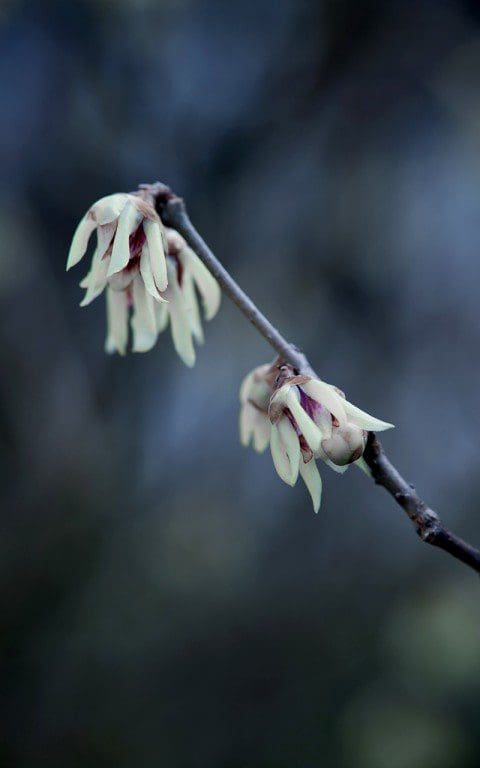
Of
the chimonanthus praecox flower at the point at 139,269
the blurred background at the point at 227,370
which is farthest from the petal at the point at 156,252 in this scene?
the blurred background at the point at 227,370

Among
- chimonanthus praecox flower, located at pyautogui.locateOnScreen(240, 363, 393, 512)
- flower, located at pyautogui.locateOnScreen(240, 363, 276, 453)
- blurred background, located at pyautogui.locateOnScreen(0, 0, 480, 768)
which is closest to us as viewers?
chimonanthus praecox flower, located at pyautogui.locateOnScreen(240, 363, 393, 512)

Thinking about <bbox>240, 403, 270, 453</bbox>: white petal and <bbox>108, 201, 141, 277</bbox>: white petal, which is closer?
<bbox>108, 201, 141, 277</bbox>: white petal

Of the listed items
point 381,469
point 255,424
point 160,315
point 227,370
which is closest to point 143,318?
point 160,315

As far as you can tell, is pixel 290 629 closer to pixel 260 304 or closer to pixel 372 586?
pixel 372 586

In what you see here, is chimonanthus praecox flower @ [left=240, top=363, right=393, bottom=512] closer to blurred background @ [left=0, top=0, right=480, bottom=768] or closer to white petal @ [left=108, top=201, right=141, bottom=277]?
white petal @ [left=108, top=201, right=141, bottom=277]

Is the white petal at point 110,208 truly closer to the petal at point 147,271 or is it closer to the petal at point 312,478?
the petal at point 147,271

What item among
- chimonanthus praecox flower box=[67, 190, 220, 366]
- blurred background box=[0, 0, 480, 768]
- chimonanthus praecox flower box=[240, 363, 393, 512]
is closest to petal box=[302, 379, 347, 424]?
chimonanthus praecox flower box=[240, 363, 393, 512]
